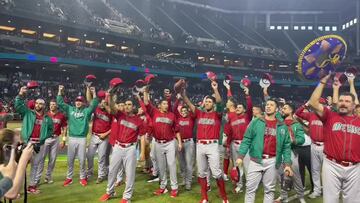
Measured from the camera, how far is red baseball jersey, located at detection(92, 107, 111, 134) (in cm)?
859

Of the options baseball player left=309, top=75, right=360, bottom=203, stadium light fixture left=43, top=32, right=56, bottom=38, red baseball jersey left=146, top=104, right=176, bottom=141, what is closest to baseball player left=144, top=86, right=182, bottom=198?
red baseball jersey left=146, top=104, right=176, bottom=141

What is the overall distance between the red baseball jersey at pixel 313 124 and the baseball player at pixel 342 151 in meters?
2.35

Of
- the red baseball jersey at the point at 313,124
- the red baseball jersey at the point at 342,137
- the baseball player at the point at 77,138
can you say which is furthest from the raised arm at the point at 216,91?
the baseball player at the point at 77,138

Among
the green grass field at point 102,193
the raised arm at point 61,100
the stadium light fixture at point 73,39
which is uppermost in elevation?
the stadium light fixture at point 73,39

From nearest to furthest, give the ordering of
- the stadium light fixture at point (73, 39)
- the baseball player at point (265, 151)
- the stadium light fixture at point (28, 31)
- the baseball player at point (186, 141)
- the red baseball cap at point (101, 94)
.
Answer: the baseball player at point (265, 151), the baseball player at point (186, 141), the red baseball cap at point (101, 94), the stadium light fixture at point (28, 31), the stadium light fixture at point (73, 39)

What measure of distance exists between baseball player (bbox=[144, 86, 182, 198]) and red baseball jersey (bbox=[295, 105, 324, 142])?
2.92 metres

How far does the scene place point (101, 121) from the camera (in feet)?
28.3

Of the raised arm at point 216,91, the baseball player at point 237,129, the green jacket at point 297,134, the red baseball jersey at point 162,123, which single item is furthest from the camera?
the baseball player at point 237,129

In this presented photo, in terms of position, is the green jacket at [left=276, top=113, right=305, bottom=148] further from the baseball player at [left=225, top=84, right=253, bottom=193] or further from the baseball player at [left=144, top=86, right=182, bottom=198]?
the baseball player at [left=144, top=86, right=182, bottom=198]

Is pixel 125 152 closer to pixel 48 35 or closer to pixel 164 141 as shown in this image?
pixel 164 141

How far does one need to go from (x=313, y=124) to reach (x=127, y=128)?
420cm

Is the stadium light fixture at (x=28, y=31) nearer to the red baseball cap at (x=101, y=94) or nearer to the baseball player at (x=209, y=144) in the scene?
the red baseball cap at (x=101, y=94)

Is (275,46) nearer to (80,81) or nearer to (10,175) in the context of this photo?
(80,81)

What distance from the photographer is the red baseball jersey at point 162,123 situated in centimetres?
759
